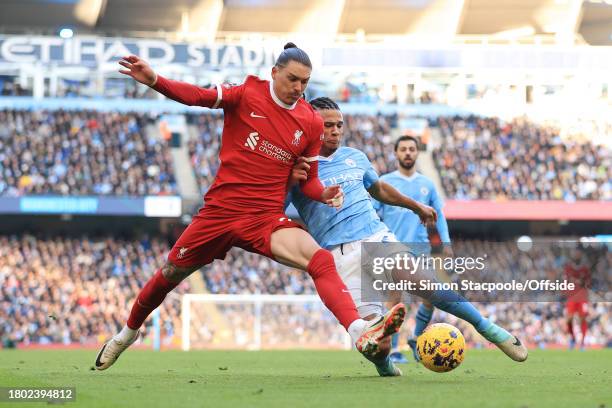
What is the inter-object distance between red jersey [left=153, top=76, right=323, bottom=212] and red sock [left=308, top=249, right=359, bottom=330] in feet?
2.03

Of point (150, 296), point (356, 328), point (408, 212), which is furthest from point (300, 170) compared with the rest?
point (408, 212)

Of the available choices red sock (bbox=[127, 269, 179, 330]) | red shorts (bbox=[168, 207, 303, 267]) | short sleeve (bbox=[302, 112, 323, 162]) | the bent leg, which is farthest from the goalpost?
the bent leg

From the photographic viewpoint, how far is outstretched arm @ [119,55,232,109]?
765 centimetres

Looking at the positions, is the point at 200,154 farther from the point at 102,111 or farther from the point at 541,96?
the point at 541,96

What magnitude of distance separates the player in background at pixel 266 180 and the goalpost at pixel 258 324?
51.3ft

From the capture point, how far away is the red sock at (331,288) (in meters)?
7.82

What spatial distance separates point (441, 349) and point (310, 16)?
39138 mm

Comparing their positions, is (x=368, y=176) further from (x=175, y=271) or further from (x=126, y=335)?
(x=126, y=335)

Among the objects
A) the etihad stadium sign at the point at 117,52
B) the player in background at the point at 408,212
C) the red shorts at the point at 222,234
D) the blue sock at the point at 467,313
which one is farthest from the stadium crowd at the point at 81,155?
the red shorts at the point at 222,234

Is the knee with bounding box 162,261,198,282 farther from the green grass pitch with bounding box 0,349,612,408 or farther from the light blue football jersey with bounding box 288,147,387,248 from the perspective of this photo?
the light blue football jersey with bounding box 288,147,387,248

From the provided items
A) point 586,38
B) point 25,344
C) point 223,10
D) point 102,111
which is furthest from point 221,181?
point 586,38

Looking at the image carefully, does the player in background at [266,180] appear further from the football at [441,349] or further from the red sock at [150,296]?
the football at [441,349]

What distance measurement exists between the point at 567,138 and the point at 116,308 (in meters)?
17.4

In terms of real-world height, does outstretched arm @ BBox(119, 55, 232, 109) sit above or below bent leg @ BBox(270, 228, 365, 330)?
above
